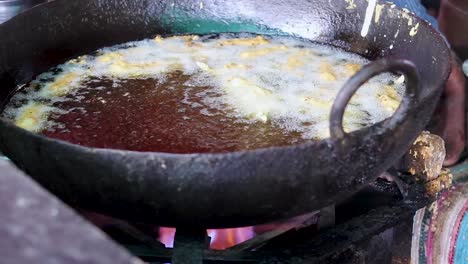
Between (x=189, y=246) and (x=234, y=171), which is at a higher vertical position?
(x=234, y=171)

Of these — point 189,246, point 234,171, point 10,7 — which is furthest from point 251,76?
point 10,7

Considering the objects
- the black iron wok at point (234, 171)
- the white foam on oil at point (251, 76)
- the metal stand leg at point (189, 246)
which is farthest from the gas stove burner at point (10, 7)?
the metal stand leg at point (189, 246)

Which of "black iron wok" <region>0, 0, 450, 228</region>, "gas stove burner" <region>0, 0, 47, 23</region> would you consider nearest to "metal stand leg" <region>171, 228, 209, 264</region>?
"black iron wok" <region>0, 0, 450, 228</region>

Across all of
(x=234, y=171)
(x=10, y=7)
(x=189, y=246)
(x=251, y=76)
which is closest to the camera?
(x=234, y=171)

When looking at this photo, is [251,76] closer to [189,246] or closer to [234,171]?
[189,246]

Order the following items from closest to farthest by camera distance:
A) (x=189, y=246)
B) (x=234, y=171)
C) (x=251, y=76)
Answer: (x=234, y=171)
(x=189, y=246)
(x=251, y=76)

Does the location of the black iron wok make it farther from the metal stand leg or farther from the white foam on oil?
the white foam on oil

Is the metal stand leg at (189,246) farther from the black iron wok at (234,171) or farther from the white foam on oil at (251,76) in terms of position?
the white foam on oil at (251,76)
